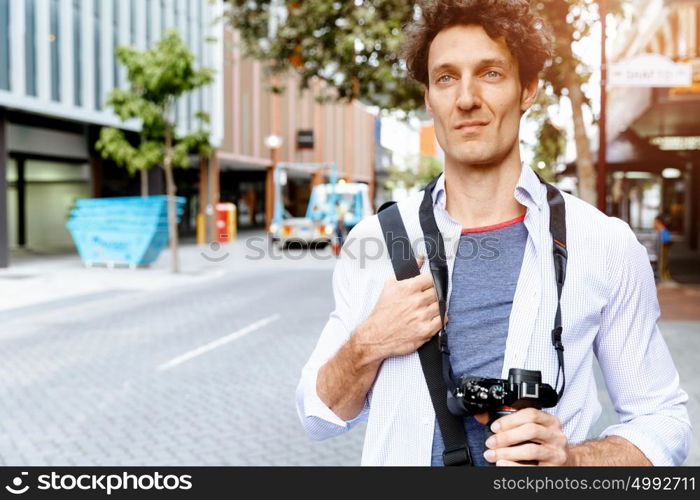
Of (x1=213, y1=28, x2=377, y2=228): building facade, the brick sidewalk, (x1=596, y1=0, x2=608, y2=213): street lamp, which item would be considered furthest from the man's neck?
(x1=213, y1=28, x2=377, y2=228): building facade

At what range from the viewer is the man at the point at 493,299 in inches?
68.0

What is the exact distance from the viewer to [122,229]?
21594 mm

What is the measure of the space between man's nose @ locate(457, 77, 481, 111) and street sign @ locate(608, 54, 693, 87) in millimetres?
7909

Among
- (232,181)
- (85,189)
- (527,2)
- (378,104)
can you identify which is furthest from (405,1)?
(232,181)

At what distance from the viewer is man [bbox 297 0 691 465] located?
1728mm

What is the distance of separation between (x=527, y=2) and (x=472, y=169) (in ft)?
1.28

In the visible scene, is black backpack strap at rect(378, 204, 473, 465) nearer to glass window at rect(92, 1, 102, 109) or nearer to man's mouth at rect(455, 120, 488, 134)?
man's mouth at rect(455, 120, 488, 134)

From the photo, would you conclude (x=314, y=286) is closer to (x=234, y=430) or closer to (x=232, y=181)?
(x=234, y=430)

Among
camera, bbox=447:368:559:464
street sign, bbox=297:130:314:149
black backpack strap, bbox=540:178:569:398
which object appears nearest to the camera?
camera, bbox=447:368:559:464

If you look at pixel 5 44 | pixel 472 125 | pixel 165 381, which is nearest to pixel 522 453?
pixel 472 125

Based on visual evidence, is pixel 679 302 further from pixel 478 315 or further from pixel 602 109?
pixel 478 315

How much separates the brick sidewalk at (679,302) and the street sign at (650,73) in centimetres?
454

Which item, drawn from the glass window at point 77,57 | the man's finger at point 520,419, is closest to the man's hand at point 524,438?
the man's finger at point 520,419

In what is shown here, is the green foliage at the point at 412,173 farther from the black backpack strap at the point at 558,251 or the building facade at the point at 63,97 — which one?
the black backpack strap at the point at 558,251
